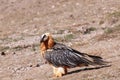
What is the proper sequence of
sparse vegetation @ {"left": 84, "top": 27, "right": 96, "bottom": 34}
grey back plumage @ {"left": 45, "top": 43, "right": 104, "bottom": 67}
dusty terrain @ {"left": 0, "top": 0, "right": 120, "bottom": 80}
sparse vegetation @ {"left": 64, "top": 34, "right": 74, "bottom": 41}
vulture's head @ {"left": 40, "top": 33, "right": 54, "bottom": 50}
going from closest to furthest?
grey back plumage @ {"left": 45, "top": 43, "right": 104, "bottom": 67} < vulture's head @ {"left": 40, "top": 33, "right": 54, "bottom": 50} < dusty terrain @ {"left": 0, "top": 0, "right": 120, "bottom": 80} < sparse vegetation @ {"left": 64, "top": 34, "right": 74, "bottom": 41} < sparse vegetation @ {"left": 84, "top": 27, "right": 96, "bottom": 34}

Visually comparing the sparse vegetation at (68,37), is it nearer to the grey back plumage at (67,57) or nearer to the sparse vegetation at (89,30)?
the sparse vegetation at (89,30)

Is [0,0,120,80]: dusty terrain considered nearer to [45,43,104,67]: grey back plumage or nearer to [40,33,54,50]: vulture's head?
[45,43,104,67]: grey back plumage

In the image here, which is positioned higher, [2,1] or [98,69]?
[2,1]

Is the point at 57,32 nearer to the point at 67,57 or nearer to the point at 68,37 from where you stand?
the point at 68,37

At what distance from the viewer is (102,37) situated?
2003 cm

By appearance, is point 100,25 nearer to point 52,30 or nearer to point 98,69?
point 52,30

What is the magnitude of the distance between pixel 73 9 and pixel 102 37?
7.78 meters

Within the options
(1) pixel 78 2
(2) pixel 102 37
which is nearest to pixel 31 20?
(1) pixel 78 2

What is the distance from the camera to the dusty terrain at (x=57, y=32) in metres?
15.8

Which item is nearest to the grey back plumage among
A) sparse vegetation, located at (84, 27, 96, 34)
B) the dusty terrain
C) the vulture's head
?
the vulture's head

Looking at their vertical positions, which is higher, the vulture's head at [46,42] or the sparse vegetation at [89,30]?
the vulture's head at [46,42]

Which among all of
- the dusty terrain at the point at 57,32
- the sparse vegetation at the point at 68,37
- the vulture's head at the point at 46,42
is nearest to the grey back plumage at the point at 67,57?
the vulture's head at the point at 46,42

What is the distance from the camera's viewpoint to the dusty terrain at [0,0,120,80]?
1575cm

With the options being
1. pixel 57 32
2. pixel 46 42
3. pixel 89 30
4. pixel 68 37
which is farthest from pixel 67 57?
pixel 57 32
